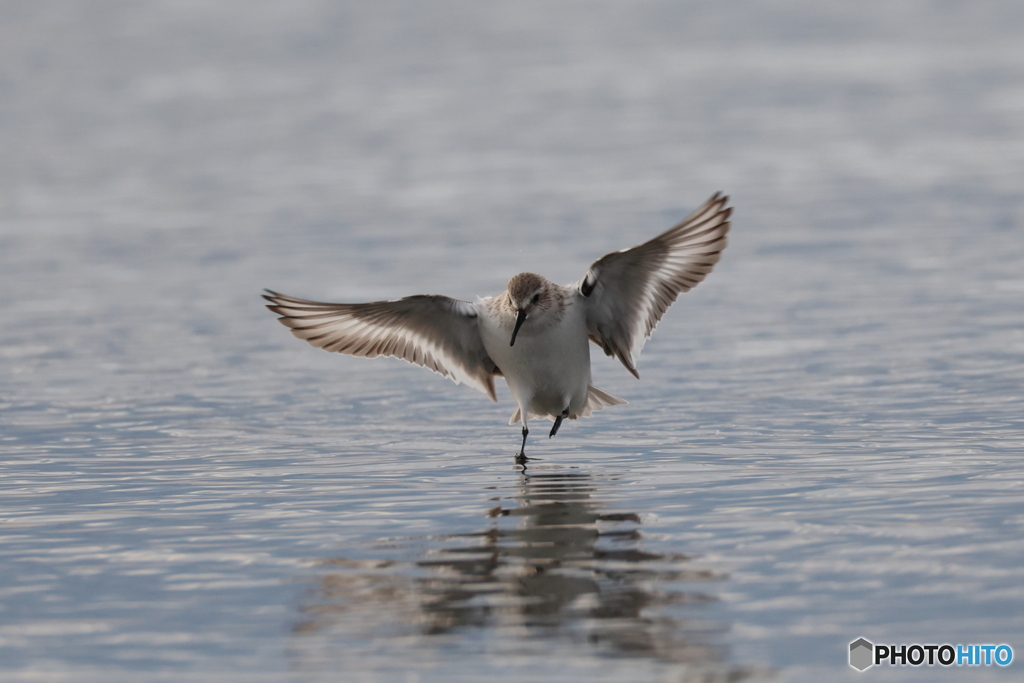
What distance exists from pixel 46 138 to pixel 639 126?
910 cm

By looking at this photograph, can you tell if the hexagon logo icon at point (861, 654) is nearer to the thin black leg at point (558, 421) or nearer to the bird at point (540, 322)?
the bird at point (540, 322)

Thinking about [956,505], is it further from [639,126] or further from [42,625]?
[639,126]

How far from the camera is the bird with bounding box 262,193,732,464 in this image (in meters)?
8.66

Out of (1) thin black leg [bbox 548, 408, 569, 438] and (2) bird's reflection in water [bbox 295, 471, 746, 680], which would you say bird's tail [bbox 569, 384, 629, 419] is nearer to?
(1) thin black leg [bbox 548, 408, 569, 438]

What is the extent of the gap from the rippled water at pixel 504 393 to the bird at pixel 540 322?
425 millimetres

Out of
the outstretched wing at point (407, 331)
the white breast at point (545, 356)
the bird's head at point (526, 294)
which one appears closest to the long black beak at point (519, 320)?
the bird's head at point (526, 294)

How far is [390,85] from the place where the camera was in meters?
27.8

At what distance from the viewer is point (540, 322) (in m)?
8.88

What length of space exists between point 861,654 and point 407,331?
4.68 m

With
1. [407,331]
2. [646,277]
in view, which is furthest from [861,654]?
[407,331]

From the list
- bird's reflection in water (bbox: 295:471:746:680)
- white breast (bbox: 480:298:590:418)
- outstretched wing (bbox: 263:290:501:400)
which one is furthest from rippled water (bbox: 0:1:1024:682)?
outstretched wing (bbox: 263:290:501:400)

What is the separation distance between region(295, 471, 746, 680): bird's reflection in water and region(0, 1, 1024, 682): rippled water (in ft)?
0.07

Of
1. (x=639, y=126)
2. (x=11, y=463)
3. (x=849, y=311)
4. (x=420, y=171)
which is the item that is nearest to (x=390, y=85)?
(x=639, y=126)

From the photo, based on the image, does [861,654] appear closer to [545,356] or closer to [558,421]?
[545,356]
